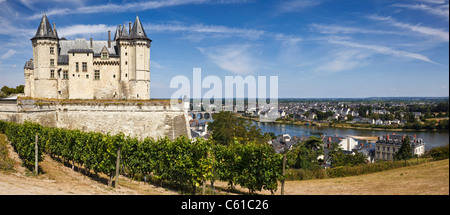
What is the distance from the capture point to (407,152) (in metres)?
40.3

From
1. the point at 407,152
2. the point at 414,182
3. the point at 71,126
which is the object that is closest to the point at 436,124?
the point at 407,152

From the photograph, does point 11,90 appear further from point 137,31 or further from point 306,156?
point 306,156

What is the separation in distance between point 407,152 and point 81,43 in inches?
1935

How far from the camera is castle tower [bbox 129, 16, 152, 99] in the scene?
31016 millimetres

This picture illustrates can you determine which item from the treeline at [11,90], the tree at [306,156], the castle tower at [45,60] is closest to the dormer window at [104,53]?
the castle tower at [45,60]

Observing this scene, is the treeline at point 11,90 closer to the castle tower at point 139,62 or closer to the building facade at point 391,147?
the castle tower at point 139,62

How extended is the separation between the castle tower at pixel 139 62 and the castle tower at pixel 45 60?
905cm

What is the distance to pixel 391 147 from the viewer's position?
4803cm

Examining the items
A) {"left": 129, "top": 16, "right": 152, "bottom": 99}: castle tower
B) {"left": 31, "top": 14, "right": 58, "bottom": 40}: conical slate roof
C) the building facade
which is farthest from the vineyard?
the building facade

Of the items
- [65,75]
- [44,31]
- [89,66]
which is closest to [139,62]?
[89,66]

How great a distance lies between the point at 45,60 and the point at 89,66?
15.8ft

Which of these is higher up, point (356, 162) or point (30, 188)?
point (30, 188)

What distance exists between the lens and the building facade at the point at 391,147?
1856 inches
